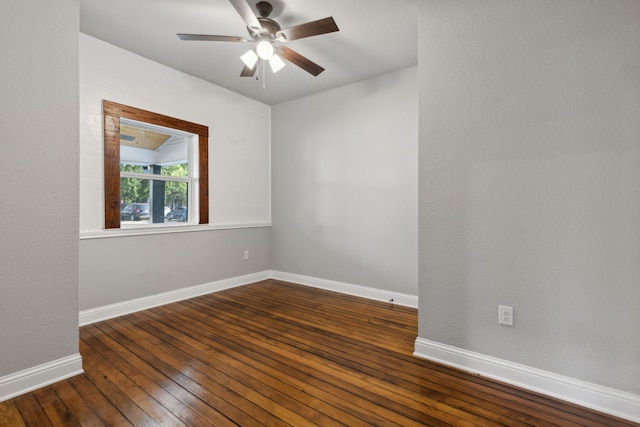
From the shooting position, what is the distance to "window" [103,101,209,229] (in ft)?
9.82

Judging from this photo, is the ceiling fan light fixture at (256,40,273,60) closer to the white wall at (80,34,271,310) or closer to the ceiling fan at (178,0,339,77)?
the ceiling fan at (178,0,339,77)

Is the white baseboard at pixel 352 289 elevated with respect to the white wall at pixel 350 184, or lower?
lower

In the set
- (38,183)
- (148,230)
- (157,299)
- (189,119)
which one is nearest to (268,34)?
(189,119)

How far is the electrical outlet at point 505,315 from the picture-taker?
6.34ft

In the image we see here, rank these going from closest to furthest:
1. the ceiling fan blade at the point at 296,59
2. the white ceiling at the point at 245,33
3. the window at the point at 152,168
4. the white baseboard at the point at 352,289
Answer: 1. the white ceiling at the point at 245,33
2. the ceiling fan blade at the point at 296,59
3. the window at the point at 152,168
4. the white baseboard at the point at 352,289

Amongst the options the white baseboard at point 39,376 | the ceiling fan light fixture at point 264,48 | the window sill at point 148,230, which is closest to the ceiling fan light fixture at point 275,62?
the ceiling fan light fixture at point 264,48

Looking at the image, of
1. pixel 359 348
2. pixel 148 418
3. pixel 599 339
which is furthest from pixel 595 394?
pixel 148 418

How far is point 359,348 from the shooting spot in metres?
2.37

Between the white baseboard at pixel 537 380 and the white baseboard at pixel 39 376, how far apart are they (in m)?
2.45

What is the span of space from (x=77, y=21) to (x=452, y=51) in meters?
2.66

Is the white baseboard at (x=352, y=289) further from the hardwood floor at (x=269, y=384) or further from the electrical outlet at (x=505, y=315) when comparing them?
the electrical outlet at (x=505, y=315)

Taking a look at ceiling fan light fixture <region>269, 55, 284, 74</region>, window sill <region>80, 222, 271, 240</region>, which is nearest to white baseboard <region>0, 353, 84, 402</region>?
window sill <region>80, 222, 271, 240</region>

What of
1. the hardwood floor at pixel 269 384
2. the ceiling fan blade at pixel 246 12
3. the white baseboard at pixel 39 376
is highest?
the ceiling fan blade at pixel 246 12

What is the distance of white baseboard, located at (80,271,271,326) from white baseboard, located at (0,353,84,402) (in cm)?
100
